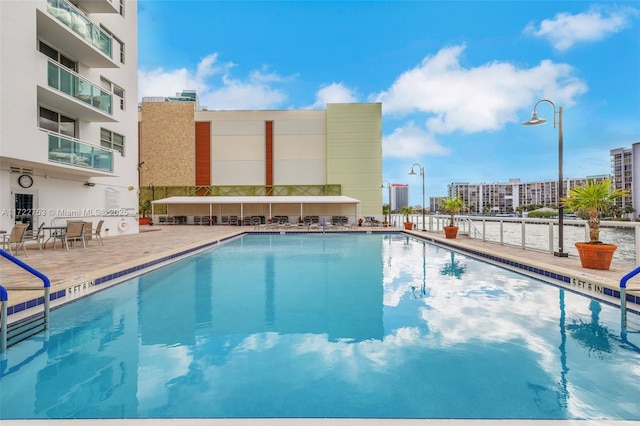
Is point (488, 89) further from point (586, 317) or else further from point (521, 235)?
point (586, 317)

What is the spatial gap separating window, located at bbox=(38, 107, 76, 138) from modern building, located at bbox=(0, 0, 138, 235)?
3 cm

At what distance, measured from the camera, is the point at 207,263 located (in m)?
8.45

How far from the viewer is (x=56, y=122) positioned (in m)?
11.1

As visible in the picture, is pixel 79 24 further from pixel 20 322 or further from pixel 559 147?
pixel 559 147

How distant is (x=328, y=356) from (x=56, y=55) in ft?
46.9

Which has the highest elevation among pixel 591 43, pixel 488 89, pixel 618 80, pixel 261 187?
pixel 591 43

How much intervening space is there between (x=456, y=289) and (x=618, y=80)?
26555 millimetres

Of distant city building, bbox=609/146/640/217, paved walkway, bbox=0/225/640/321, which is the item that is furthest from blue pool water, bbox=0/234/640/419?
distant city building, bbox=609/146/640/217

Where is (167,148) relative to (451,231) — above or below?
above

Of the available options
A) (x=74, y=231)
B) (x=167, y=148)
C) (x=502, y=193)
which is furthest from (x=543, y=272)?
(x=502, y=193)

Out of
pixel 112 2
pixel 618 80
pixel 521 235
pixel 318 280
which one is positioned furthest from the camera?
pixel 618 80

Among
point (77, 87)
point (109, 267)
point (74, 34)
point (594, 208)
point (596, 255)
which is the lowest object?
point (109, 267)

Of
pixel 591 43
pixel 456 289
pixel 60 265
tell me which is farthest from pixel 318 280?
pixel 591 43

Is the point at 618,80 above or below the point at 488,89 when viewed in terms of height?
above
